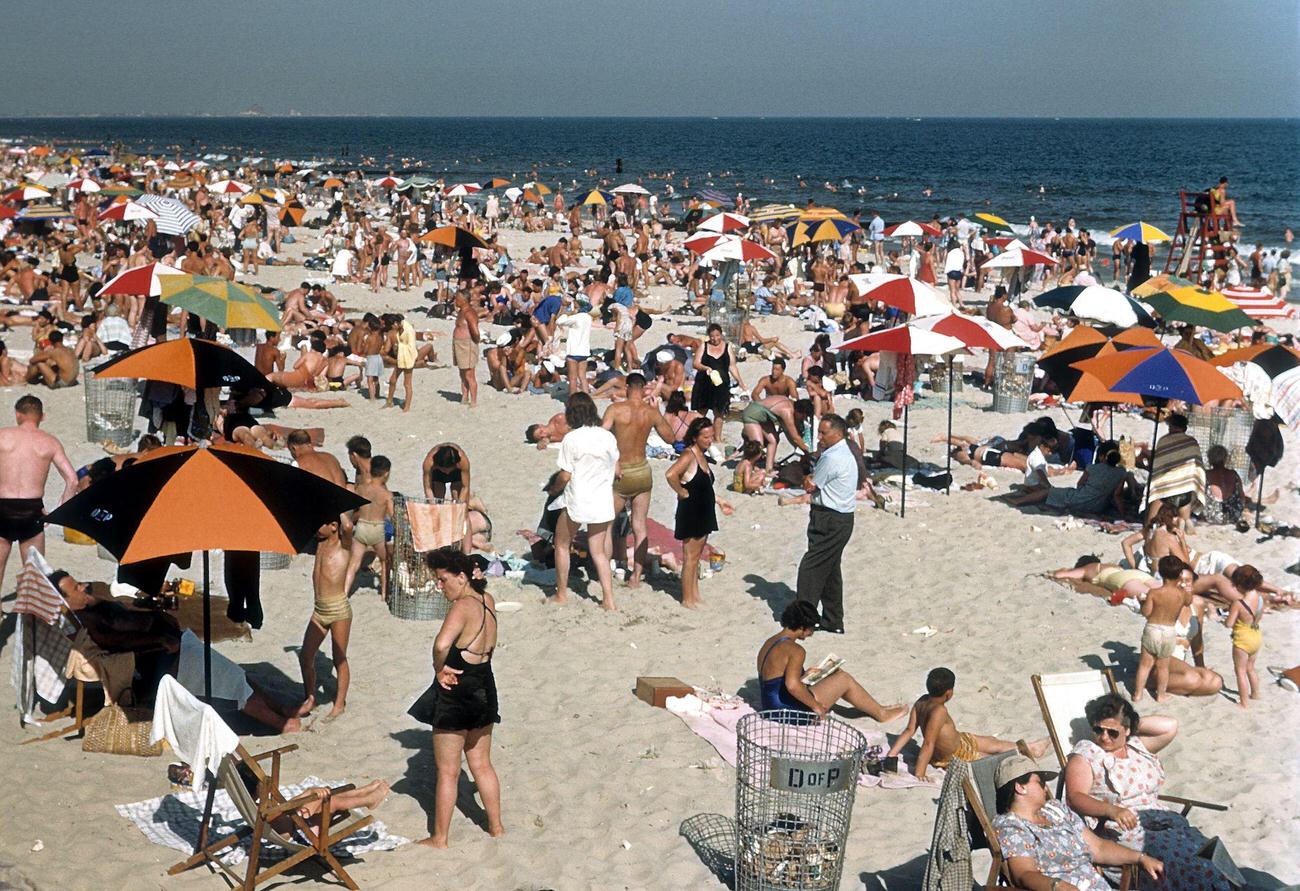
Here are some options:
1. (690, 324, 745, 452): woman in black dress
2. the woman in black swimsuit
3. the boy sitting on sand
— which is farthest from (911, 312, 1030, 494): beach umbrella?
the woman in black swimsuit

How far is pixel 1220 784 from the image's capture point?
6.48 m

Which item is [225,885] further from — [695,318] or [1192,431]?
[695,318]

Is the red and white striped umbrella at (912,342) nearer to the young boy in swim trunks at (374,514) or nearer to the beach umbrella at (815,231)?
the young boy in swim trunks at (374,514)

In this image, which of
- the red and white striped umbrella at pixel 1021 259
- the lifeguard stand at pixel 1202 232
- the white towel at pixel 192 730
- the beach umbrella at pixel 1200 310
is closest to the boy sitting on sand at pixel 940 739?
the white towel at pixel 192 730

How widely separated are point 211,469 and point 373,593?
329 centimetres

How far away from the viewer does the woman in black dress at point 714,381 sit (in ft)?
41.5

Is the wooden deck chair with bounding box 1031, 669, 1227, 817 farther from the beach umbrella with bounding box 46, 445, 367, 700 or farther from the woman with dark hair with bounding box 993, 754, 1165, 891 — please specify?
the beach umbrella with bounding box 46, 445, 367, 700

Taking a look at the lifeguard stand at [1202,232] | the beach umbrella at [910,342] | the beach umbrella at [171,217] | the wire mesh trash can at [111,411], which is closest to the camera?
the beach umbrella at [910,342]

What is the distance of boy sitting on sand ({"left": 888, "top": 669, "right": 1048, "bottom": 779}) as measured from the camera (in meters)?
6.43

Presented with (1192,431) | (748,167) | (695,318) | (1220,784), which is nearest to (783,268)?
(695,318)

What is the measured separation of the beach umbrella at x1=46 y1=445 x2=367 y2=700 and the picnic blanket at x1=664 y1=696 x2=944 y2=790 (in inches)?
89.0

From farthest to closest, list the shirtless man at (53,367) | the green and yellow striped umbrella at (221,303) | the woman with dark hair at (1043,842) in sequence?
the shirtless man at (53,367)
the green and yellow striped umbrella at (221,303)
the woman with dark hair at (1043,842)

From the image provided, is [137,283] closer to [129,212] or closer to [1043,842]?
[129,212]

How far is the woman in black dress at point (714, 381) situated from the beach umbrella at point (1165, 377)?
3.66 meters
